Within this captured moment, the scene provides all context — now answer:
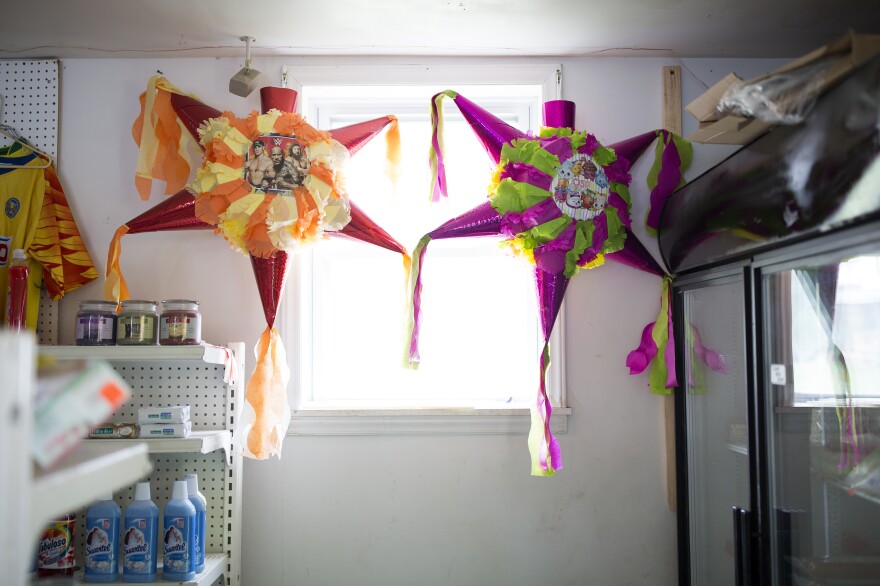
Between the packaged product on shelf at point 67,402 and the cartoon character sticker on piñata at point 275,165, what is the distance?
1520 millimetres

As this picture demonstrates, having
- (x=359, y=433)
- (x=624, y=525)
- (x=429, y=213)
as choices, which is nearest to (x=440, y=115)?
(x=429, y=213)

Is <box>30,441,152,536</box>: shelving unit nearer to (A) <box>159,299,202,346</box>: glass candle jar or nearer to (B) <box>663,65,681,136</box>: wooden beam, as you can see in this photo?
(A) <box>159,299,202,346</box>: glass candle jar

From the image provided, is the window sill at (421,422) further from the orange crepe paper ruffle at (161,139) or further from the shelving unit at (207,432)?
the orange crepe paper ruffle at (161,139)

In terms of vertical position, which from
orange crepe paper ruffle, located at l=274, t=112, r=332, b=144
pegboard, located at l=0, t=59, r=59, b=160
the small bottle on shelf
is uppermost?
pegboard, located at l=0, t=59, r=59, b=160

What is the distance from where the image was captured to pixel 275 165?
2391 millimetres

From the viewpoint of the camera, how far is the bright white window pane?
9.59 feet

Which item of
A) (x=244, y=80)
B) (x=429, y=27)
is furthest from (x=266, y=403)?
(x=429, y=27)

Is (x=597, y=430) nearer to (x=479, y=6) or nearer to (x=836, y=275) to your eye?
(x=836, y=275)

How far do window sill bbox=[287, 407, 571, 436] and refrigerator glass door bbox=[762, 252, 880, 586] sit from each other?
0.89 m

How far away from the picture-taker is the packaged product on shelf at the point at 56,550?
233cm

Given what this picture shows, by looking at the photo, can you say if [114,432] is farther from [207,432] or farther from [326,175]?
[326,175]

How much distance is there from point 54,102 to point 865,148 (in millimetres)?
2827

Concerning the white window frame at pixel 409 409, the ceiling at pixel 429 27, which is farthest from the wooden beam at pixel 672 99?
the white window frame at pixel 409 409

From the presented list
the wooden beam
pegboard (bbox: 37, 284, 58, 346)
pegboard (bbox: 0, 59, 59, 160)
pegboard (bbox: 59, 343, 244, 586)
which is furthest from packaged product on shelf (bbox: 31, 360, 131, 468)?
the wooden beam
